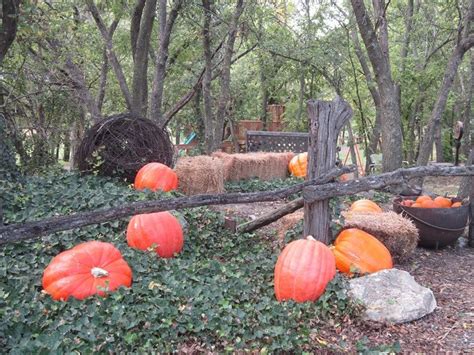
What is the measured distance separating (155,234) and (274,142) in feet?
25.5

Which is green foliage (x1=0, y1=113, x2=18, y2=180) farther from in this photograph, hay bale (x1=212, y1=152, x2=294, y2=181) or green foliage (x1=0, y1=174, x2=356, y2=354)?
hay bale (x1=212, y1=152, x2=294, y2=181)

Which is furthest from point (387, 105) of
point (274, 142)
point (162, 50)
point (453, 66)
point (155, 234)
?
point (155, 234)

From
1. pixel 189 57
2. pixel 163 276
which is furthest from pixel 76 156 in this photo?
pixel 189 57

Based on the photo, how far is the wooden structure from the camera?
11.8 m

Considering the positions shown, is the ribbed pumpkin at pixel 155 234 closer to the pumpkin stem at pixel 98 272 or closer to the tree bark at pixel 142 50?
the pumpkin stem at pixel 98 272

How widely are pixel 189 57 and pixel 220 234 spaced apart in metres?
9.02

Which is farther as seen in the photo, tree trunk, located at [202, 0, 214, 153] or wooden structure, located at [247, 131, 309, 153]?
wooden structure, located at [247, 131, 309, 153]

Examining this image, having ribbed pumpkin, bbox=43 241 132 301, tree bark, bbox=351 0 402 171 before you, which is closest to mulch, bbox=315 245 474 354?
ribbed pumpkin, bbox=43 241 132 301

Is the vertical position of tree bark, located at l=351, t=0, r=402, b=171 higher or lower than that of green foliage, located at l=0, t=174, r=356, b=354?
higher

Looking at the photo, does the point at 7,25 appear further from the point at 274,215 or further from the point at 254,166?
the point at 254,166

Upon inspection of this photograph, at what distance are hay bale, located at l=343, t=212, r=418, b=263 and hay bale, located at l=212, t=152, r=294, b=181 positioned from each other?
4352mm

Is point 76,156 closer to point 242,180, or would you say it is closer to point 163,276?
point 242,180

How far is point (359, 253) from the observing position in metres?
4.11

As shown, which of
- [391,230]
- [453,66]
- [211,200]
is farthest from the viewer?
[453,66]
